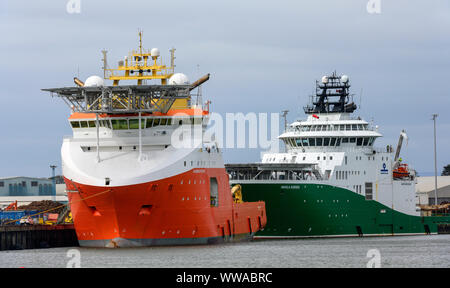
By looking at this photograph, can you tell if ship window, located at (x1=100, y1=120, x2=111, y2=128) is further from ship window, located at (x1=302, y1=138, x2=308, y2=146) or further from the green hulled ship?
ship window, located at (x1=302, y1=138, x2=308, y2=146)

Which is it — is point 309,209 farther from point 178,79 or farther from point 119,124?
point 119,124

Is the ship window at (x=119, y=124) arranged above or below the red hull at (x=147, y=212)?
above

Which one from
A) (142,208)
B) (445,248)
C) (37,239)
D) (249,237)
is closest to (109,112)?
(142,208)

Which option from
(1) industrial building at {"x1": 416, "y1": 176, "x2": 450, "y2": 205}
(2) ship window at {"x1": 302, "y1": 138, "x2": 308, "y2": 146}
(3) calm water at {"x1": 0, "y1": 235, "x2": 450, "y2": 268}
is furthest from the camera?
(1) industrial building at {"x1": 416, "y1": 176, "x2": 450, "y2": 205}

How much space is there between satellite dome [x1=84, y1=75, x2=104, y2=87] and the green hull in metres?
15.9

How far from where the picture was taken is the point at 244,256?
4681 centimetres

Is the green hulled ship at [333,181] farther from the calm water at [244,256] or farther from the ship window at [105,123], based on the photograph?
the ship window at [105,123]

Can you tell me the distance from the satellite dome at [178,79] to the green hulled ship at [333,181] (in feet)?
38.5

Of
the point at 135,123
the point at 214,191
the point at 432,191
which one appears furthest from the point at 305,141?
the point at 432,191

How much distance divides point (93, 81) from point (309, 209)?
65.1ft

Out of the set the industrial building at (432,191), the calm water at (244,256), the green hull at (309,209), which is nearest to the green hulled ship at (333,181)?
the green hull at (309,209)

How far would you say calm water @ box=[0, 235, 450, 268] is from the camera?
4281 cm

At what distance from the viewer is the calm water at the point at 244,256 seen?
42812mm

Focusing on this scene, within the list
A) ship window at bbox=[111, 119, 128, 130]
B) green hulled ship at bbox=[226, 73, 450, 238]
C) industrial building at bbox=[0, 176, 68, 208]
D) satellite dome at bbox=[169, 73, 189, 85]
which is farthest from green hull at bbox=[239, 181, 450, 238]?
industrial building at bbox=[0, 176, 68, 208]
